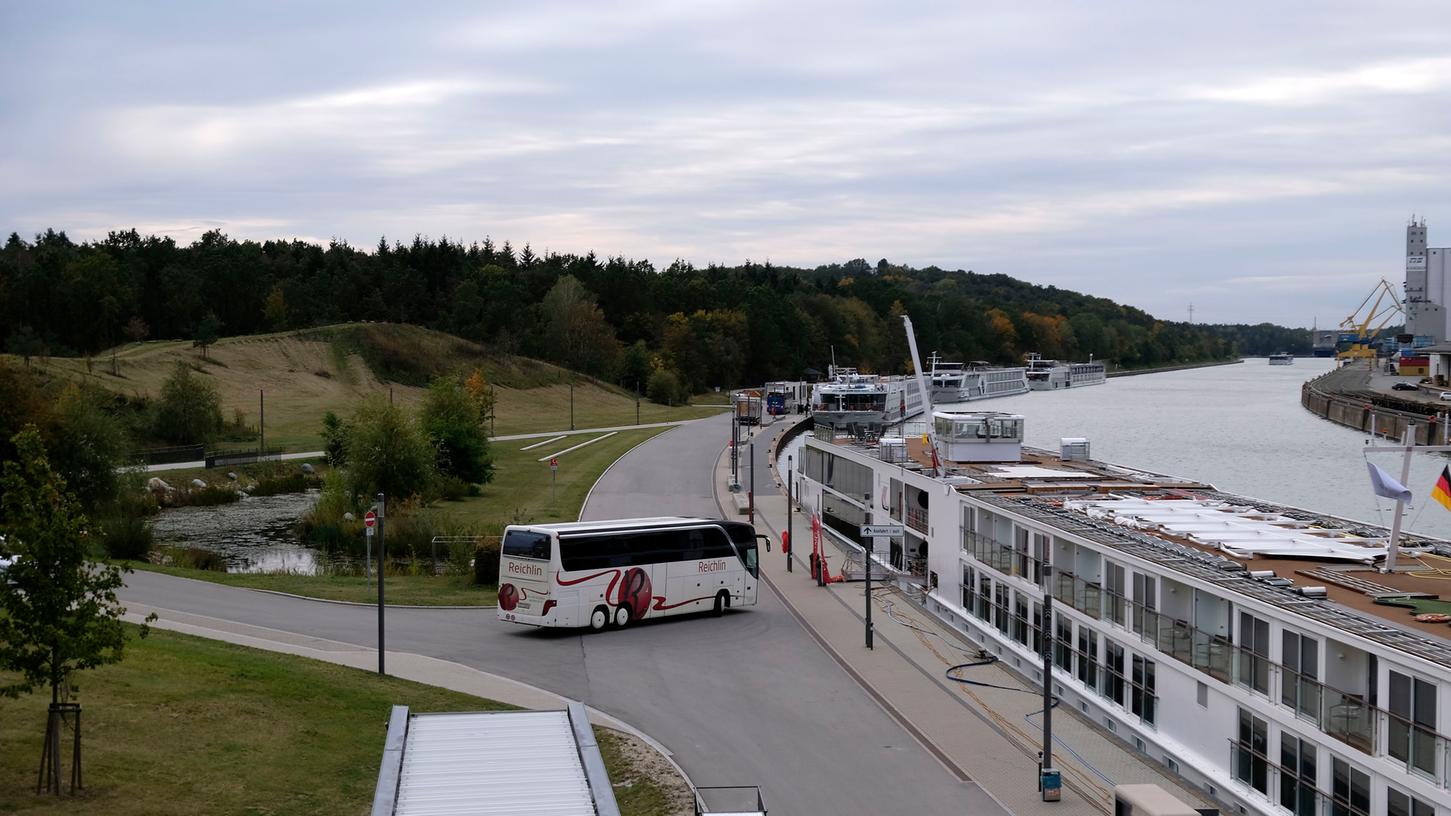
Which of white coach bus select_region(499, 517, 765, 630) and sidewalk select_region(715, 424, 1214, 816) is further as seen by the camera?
white coach bus select_region(499, 517, 765, 630)

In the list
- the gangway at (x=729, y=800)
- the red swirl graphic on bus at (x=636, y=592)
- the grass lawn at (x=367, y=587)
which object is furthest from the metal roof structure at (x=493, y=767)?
the grass lawn at (x=367, y=587)

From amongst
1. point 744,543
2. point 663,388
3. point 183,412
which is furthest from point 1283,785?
point 663,388

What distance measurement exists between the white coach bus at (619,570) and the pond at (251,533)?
18662 millimetres

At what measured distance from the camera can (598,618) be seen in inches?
1250

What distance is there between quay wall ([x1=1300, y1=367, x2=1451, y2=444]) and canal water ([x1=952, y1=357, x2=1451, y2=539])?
5.21 feet

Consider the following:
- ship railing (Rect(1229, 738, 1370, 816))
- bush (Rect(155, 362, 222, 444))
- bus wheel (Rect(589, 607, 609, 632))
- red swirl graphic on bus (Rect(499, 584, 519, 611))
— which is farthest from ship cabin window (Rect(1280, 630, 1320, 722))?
bush (Rect(155, 362, 222, 444))

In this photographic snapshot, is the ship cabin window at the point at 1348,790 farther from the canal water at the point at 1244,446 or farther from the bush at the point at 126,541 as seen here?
the bush at the point at 126,541

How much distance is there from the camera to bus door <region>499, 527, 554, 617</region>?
3111cm

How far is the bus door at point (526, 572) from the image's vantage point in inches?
1225

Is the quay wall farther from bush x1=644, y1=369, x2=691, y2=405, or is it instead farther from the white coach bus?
bush x1=644, y1=369, x2=691, y2=405

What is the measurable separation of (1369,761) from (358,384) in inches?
4635

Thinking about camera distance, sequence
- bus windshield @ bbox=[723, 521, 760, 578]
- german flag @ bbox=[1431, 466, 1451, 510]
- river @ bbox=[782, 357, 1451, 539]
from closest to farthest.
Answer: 1. german flag @ bbox=[1431, 466, 1451, 510]
2. bus windshield @ bbox=[723, 521, 760, 578]
3. river @ bbox=[782, 357, 1451, 539]

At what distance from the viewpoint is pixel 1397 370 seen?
173750 mm

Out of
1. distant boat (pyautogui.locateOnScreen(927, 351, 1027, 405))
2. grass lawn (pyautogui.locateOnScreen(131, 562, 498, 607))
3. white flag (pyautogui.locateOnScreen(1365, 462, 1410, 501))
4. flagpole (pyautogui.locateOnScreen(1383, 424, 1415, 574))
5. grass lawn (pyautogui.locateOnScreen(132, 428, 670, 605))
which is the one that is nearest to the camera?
white flag (pyautogui.locateOnScreen(1365, 462, 1410, 501))
